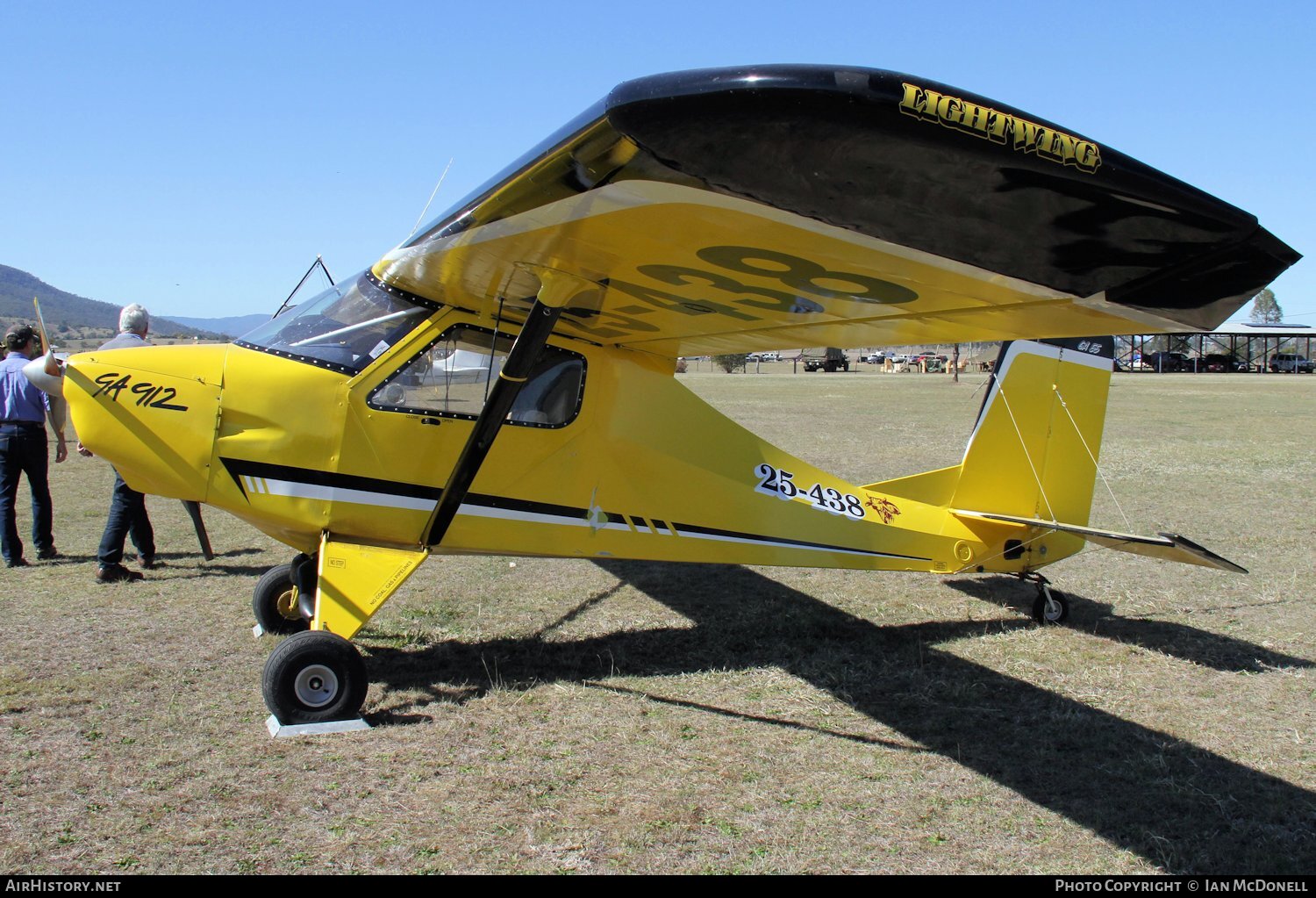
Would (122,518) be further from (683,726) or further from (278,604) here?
(683,726)

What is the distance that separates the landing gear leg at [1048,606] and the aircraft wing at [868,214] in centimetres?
320

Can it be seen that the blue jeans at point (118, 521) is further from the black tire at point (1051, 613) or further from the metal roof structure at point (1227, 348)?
the metal roof structure at point (1227, 348)

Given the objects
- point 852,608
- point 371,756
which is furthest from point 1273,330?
point 371,756

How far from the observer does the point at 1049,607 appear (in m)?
6.30

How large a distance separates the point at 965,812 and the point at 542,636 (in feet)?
10.1

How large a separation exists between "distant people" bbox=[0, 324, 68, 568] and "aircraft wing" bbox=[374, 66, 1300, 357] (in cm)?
554

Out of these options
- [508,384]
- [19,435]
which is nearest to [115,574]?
[19,435]

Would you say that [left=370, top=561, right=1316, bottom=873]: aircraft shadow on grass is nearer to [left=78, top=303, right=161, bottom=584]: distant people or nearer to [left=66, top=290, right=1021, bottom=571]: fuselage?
[left=66, top=290, right=1021, bottom=571]: fuselage

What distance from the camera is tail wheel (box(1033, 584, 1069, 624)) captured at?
6266 mm

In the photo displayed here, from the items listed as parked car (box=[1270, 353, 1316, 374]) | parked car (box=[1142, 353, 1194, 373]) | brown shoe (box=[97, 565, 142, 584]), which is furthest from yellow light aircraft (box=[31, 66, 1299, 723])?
parked car (box=[1270, 353, 1316, 374])

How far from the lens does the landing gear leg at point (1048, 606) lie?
20.6ft

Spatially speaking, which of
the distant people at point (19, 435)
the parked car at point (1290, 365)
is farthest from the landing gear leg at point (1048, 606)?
the parked car at point (1290, 365)

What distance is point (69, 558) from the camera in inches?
305

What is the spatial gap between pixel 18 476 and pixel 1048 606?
8.49m
